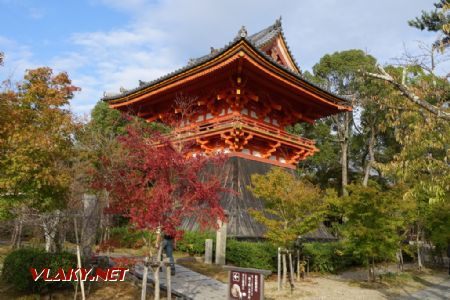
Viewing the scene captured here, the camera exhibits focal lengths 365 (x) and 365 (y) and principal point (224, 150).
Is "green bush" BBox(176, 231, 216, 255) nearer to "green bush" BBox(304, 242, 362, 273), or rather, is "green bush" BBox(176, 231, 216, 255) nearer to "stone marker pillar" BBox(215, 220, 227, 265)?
"stone marker pillar" BBox(215, 220, 227, 265)

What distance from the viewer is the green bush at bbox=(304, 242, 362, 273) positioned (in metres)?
15.1

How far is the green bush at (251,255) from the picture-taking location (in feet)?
42.9

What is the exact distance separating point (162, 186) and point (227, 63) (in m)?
9.94

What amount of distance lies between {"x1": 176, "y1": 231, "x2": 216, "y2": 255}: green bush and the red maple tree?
24.5ft

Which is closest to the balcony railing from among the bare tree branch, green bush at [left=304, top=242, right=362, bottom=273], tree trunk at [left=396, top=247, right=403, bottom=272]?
green bush at [left=304, top=242, right=362, bottom=273]

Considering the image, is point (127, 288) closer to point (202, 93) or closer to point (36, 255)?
point (36, 255)

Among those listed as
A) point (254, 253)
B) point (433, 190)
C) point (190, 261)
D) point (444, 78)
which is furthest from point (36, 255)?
point (444, 78)

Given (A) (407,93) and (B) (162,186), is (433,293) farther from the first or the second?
A: (B) (162,186)

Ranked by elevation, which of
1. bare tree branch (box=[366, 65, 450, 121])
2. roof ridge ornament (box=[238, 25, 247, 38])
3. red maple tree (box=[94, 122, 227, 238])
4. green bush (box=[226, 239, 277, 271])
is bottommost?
green bush (box=[226, 239, 277, 271])

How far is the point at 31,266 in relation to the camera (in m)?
7.96

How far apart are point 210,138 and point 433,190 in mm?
12413

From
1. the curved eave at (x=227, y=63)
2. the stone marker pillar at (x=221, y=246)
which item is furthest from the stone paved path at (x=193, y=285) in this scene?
the curved eave at (x=227, y=63)

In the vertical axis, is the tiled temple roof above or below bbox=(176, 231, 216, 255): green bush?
above

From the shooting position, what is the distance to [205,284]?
10102 mm
